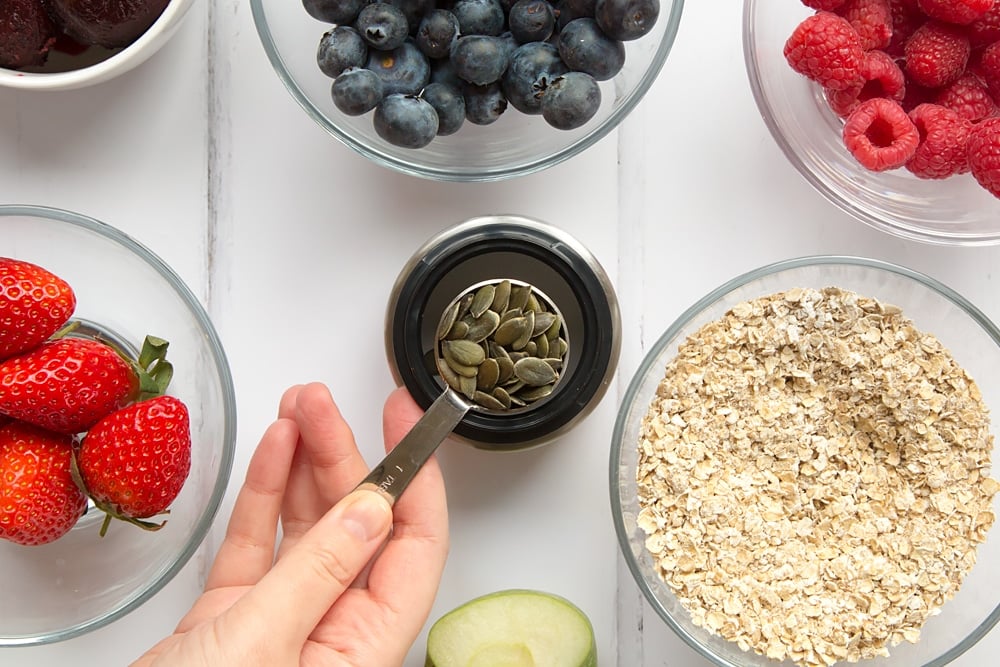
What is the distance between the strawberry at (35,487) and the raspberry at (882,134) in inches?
34.9

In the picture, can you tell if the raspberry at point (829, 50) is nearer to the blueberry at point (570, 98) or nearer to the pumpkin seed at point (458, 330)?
the blueberry at point (570, 98)

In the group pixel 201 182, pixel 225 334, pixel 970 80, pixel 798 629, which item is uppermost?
pixel 970 80

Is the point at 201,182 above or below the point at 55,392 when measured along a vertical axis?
above

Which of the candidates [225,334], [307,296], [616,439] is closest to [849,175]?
[616,439]

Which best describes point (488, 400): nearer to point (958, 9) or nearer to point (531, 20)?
point (531, 20)

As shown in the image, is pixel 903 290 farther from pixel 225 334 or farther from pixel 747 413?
pixel 225 334

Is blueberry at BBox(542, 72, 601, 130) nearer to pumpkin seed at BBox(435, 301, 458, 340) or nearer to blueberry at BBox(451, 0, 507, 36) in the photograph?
blueberry at BBox(451, 0, 507, 36)

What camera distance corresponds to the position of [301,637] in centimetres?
79

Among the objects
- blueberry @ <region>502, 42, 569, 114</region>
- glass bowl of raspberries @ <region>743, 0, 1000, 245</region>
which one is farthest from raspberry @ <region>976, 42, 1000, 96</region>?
blueberry @ <region>502, 42, 569, 114</region>

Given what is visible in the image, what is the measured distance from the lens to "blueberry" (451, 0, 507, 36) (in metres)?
0.89

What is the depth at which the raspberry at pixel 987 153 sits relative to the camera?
88 centimetres

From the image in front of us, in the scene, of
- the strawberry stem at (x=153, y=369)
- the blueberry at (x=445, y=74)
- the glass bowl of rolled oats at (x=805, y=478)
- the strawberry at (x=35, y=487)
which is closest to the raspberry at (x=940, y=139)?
the glass bowl of rolled oats at (x=805, y=478)

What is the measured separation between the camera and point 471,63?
0.88 m

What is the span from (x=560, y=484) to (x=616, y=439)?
14 centimetres
